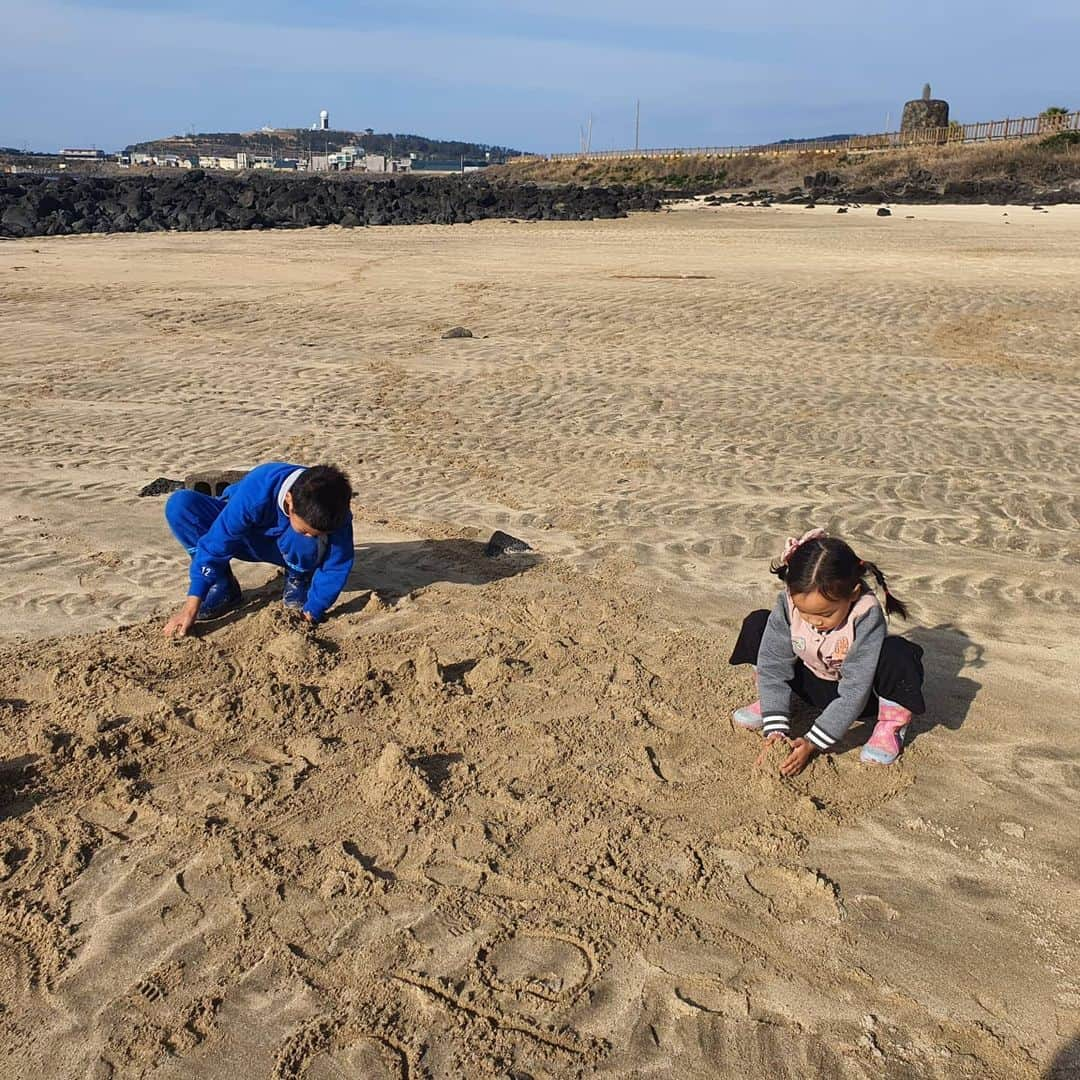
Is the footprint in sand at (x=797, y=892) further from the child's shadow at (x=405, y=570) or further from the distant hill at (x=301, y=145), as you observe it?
the distant hill at (x=301, y=145)

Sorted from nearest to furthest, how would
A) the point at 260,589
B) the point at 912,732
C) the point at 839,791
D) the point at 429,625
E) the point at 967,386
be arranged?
the point at 839,791 < the point at 912,732 < the point at 429,625 < the point at 260,589 < the point at 967,386

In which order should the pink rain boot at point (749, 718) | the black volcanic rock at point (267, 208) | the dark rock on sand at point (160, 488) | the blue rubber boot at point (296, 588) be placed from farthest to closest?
1. the black volcanic rock at point (267, 208)
2. the dark rock on sand at point (160, 488)
3. the blue rubber boot at point (296, 588)
4. the pink rain boot at point (749, 718)

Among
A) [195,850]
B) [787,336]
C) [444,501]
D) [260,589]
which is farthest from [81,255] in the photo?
[195,850]

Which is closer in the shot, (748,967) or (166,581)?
(748,967)

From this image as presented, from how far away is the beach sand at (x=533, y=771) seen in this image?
263cm

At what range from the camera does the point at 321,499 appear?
4102mm

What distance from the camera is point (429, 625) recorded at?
4852mm

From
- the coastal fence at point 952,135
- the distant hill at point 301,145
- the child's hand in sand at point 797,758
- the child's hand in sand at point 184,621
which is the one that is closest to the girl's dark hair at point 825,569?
the child's hand in sand at point 797,758

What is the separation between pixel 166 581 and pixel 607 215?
27.4 m

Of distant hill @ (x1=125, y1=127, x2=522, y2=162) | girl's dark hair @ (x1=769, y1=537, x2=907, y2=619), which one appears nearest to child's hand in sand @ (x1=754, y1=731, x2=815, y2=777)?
girl's dark hair @ (x1=769, y1=537, x2=907, y2=619)

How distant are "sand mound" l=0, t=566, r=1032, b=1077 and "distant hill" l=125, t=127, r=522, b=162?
152m

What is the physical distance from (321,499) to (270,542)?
0.77 meters

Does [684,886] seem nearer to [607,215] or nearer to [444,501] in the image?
[444,501]

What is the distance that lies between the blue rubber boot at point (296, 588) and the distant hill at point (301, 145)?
151414mm
